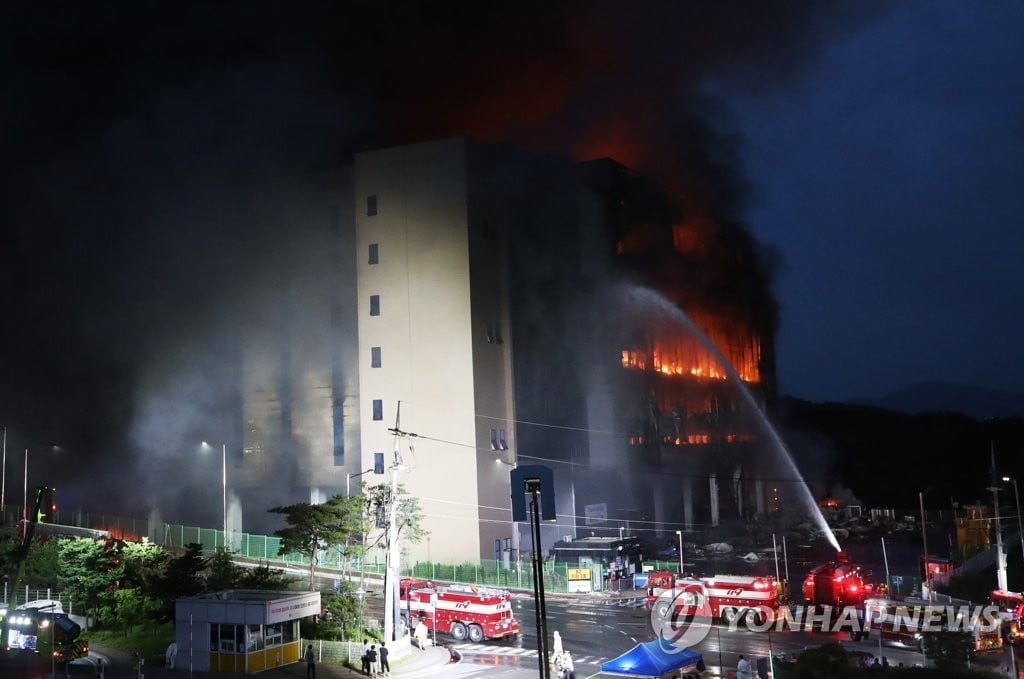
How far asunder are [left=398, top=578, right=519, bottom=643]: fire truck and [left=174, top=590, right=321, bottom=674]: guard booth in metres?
4.76

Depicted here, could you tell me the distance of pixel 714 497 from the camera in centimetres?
7550

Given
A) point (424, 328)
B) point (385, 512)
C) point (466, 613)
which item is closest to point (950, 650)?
point (466, 613)

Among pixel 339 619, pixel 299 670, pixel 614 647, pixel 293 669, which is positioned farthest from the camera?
pixel 339 619

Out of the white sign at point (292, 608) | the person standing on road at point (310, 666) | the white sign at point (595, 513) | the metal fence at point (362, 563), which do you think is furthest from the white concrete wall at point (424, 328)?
the person standing on road at point (310, 666)

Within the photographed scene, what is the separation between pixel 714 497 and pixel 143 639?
51.6m

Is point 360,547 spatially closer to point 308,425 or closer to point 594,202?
point 308,425

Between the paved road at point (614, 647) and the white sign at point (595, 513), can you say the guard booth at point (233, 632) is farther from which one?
the white sign at point (595, 513)

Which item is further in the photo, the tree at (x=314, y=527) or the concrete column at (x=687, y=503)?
the concrete column at (x=687, y=503)

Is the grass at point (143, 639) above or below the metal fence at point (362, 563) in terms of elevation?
below

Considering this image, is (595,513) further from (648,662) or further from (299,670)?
(648,662)

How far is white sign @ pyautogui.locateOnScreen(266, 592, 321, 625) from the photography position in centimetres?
2662

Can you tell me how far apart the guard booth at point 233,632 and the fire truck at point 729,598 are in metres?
12.7

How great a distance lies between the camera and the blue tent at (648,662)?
20094 millimetres

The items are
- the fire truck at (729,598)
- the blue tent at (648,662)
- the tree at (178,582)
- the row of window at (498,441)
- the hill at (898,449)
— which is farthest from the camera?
the hill at (898,449)
